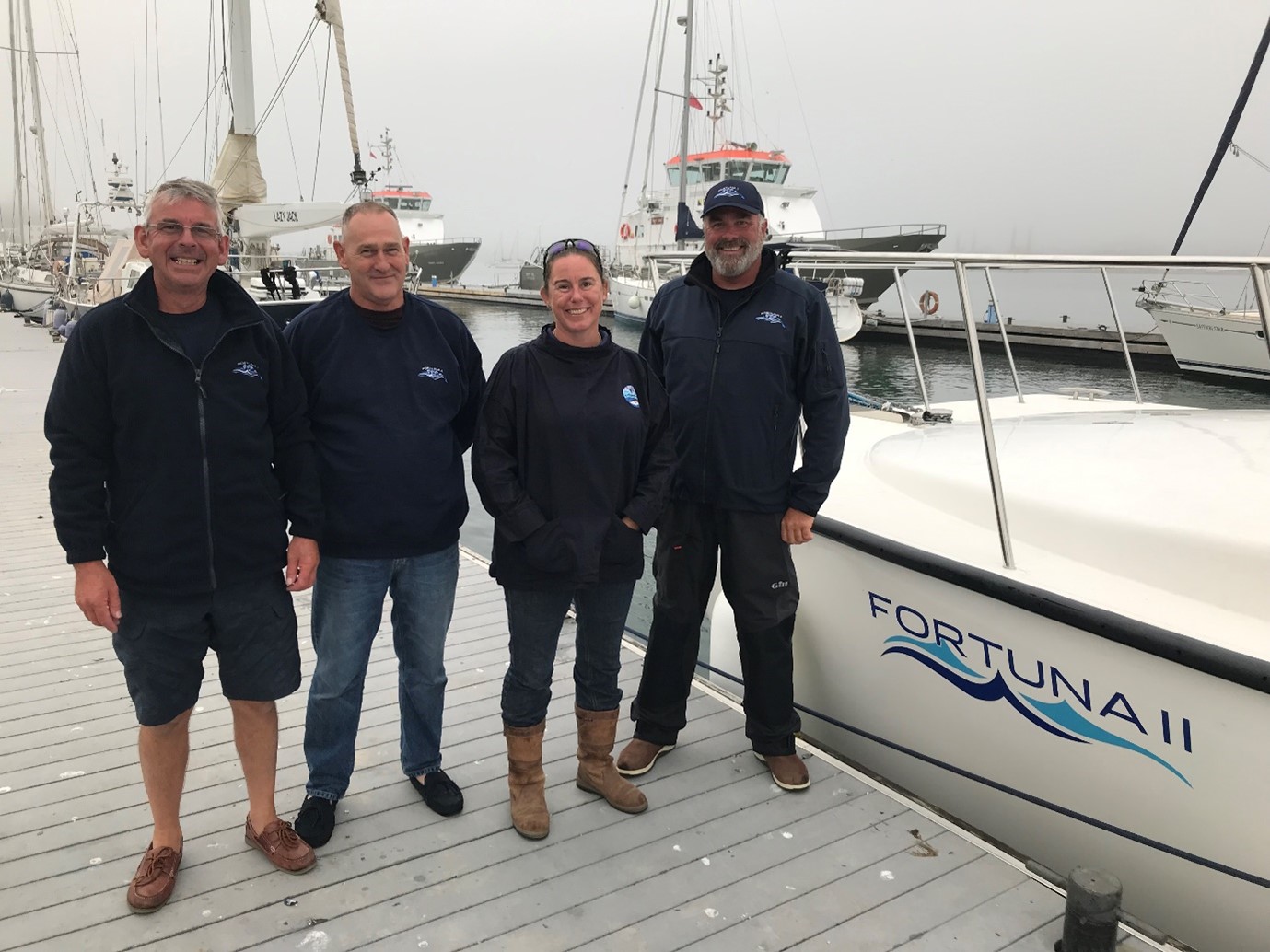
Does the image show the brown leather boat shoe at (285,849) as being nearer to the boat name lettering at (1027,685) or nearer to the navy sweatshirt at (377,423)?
the navy sweatshirt at (377,423)

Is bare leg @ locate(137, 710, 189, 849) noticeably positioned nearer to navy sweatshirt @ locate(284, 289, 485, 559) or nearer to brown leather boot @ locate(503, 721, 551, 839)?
navy sweatshirt @ locate(284, 289, 485, 559)

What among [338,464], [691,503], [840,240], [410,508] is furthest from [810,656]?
[840,240]

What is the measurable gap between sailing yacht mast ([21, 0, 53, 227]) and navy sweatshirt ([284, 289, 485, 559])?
35195 mm

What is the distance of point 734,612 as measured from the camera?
262 cm

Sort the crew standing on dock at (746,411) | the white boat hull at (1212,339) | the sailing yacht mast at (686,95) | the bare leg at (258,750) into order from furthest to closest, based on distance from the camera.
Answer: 1. the sailing yacht mast at (686,95)
2. the white boat hull at (1212,339)
3. the crew standing on dock at (746,411)
4. the bare leg at (258,750)

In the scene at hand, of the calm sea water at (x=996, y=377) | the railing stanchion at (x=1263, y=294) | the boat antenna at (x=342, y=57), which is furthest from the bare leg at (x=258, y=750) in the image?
the boat antenna at (x=342, y=57)

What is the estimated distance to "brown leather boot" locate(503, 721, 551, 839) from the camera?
2.39 meters

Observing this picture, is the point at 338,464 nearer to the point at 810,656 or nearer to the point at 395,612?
the point at 395,612

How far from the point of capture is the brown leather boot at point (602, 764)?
2529 mm

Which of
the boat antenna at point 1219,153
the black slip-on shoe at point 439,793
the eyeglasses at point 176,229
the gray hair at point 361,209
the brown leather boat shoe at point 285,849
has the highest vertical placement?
the boat antenna at point 1219,153

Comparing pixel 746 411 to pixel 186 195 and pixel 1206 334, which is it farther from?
pixel 1206 334

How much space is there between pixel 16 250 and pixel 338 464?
55021mm

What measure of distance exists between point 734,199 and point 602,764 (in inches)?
67.4

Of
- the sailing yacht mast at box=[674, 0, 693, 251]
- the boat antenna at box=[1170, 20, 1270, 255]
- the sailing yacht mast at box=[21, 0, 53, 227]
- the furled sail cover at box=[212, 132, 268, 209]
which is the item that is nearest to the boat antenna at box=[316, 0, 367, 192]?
the furled sail cover at box=[212, 132, 268, 209]
